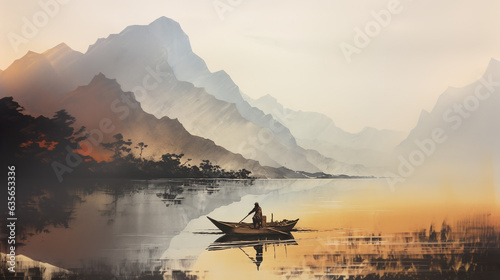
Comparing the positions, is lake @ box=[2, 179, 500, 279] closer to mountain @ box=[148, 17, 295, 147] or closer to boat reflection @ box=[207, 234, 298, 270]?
boat reflection @ box=[207, 234, 298, 270]

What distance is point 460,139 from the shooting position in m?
12.4

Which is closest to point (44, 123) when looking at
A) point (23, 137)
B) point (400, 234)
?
point (23, 137)

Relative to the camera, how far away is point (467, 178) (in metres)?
12.3

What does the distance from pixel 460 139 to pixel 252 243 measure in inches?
235

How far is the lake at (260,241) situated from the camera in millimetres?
7445

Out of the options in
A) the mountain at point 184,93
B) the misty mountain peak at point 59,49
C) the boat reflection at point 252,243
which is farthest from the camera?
the mountain at point 184,93

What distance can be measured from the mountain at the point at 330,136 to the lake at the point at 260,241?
143 centimetres

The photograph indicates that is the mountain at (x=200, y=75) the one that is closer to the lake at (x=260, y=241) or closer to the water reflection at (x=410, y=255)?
the lake at (x=260, y=241)

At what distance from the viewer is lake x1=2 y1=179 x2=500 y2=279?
7.45 metres

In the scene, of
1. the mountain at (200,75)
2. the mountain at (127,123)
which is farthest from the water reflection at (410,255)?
the mountain at (127,123)

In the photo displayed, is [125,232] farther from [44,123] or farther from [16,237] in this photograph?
[44,123]

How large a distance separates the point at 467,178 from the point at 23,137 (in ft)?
32.5

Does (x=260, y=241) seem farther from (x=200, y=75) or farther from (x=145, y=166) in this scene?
(x=145, y=166)

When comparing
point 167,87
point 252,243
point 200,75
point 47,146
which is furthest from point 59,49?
point 252,243
